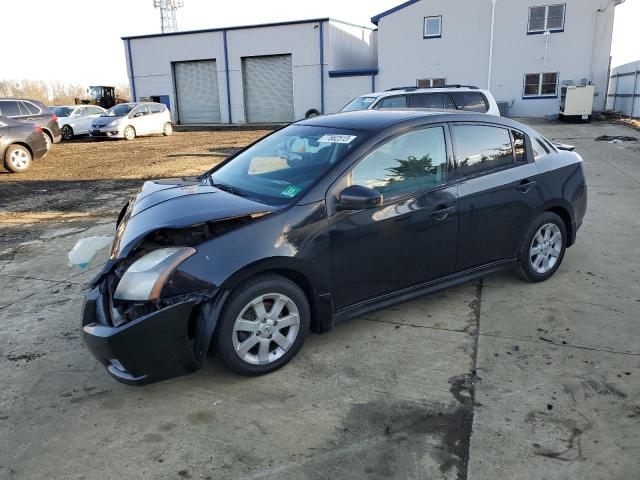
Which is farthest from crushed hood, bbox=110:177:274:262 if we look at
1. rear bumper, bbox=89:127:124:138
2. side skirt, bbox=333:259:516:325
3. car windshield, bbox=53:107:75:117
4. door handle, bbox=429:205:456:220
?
car windshield, bbox=53:107:75:117

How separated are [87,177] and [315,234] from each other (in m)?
10.5

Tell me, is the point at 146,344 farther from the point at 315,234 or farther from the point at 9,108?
the point at 9,108

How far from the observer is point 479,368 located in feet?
11.3

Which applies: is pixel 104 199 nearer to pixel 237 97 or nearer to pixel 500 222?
pixel 500 222

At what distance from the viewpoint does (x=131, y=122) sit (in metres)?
21.7

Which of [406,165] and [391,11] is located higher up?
[391,11]

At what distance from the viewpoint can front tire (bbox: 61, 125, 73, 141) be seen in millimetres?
22312

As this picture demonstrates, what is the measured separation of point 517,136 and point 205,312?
125 inches

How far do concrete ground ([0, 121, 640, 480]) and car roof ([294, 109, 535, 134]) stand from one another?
153 cm

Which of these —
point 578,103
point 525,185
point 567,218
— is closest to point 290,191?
point 525,185

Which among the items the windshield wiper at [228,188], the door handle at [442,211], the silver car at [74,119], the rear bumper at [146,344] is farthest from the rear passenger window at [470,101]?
the silver car at [74,119]

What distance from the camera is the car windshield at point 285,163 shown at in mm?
3637

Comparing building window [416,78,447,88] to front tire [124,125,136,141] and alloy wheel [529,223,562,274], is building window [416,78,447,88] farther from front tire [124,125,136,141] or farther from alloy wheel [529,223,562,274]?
alloy wheel [529,223,562,274]

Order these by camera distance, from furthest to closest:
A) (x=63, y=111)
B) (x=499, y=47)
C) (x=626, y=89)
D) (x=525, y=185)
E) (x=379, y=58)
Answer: (x=379, y=58) → (x=499, y=47) → (x=626, y=89) → (x=63, y=111) → (x=525, y=185)
